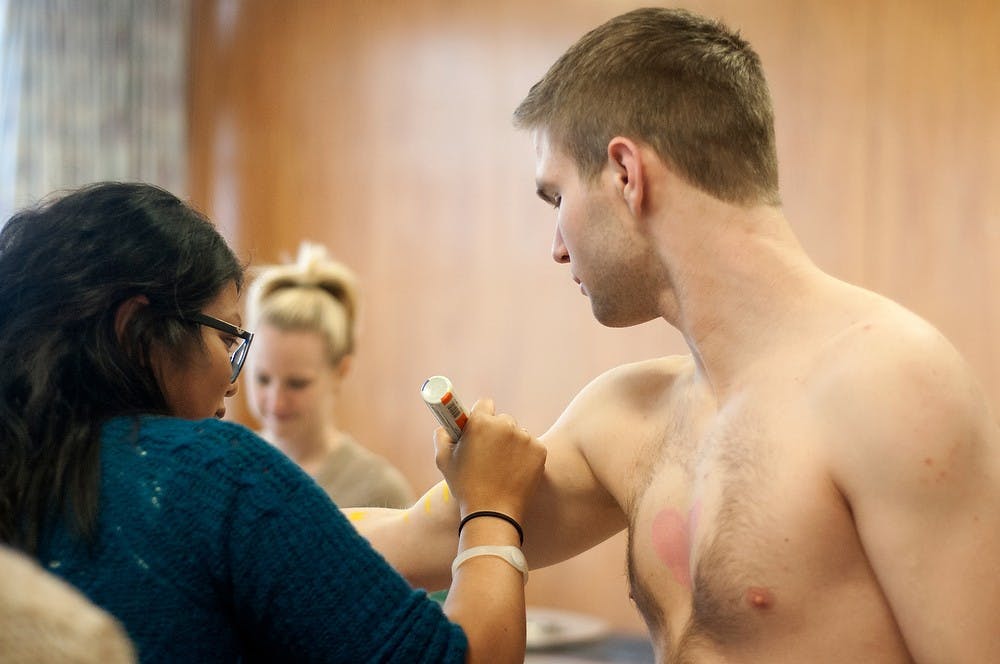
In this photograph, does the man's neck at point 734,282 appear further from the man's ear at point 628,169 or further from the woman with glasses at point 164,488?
the woman with glasses at point 164,488

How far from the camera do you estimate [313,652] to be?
3.35ft

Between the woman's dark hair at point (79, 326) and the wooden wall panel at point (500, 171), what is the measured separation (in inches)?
108

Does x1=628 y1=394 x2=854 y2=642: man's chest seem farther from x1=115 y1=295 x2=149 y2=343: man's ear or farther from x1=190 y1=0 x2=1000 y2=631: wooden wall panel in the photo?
x1=190 y1=0 x2=1000 y2=631: wooden wall panel

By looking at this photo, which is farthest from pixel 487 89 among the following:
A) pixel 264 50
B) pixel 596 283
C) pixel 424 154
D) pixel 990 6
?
pixel 596 283

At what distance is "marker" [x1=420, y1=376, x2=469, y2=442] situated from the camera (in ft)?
4.25

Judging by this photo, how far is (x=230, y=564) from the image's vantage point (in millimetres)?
1013

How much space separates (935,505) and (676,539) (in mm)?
321

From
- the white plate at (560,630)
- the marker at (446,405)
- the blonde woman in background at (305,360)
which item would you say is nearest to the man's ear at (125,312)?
the marker at (446,405)

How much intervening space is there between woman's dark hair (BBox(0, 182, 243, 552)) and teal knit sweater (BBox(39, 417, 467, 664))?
4cm

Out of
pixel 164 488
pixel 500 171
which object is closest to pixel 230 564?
pixel 164 488

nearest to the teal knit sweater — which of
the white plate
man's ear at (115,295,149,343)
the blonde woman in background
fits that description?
man's ear at (115,295,149,343)

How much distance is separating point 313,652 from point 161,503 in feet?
0.60

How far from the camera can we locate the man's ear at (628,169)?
4.24 ft

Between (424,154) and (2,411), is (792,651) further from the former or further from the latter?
(424,154)
